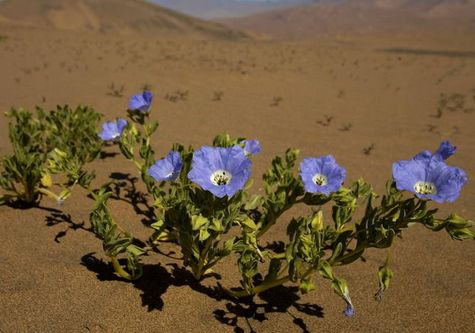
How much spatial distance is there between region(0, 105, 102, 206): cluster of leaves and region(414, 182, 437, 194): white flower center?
177 centimetres

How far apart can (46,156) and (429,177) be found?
101 inches

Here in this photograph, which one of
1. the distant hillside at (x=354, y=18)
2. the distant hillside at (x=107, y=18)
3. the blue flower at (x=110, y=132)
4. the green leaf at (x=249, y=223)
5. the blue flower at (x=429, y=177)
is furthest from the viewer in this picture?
the distant hillside at (x=354, y=18)

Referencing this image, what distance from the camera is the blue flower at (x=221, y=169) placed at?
58.6 inches

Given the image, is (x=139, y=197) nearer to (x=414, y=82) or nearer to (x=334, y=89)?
(x=334, y=89)

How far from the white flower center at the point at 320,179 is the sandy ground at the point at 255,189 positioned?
0.63 metres

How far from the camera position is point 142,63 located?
33.5 ft

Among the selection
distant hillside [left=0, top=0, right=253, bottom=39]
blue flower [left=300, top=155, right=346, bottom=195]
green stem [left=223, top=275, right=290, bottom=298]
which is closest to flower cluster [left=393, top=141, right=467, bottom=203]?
blue flower [left=300, top=155, right=346, bottom=195]

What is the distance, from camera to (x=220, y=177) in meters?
1.60

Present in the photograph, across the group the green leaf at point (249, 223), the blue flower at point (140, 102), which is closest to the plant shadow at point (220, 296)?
the green leaf at point (249, 223)

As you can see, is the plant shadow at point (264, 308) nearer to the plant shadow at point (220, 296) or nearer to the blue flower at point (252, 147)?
the plant shadow at point (220, 296)

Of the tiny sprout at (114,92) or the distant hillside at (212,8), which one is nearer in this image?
the tiny sprout at (114,92)

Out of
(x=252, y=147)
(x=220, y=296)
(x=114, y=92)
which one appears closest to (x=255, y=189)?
(x=252, y=147)

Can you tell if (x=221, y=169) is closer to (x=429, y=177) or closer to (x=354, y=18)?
(x=429, y=177)

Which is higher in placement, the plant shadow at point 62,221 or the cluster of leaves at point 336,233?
the cluster of leaves at point 336,233
